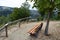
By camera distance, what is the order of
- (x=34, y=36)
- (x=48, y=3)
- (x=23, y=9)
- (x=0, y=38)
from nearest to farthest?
(x=0, y=38) < (x=34, y=36) < (x=48, y=3) < (x=23, y=9)

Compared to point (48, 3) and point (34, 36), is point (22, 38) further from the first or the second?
point (48, 3)

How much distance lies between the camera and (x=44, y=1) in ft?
46.2

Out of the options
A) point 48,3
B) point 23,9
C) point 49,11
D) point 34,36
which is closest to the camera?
point 34,36

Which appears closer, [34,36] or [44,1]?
[34,36]

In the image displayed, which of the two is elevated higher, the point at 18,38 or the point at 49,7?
the point at 49,7

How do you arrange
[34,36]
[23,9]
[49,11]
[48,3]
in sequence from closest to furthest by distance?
1. [34,36]
2. [48,3]
3. [49,11]
4. [23,9]

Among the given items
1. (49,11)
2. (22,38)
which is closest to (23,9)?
(49,11)

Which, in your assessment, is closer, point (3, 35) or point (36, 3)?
point (3, 35)

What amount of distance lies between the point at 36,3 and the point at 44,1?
2.81ft

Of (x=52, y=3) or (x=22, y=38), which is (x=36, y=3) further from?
(x=22, y=38)

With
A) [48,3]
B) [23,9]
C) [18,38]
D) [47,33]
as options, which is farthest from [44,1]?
[23,9]

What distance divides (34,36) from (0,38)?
2234mm

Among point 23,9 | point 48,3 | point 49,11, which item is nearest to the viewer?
point 48,3

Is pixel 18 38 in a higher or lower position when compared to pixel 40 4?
lower
